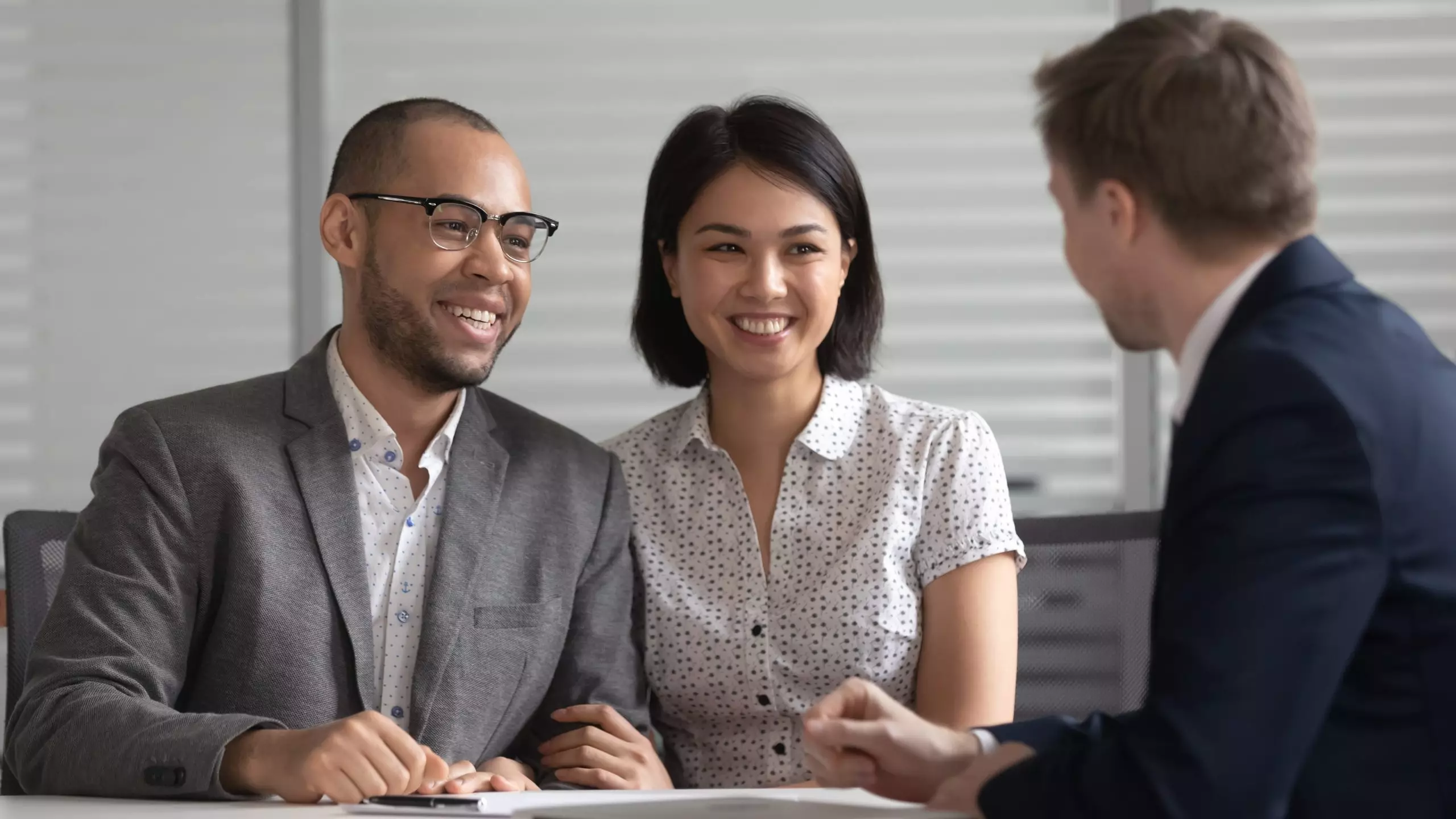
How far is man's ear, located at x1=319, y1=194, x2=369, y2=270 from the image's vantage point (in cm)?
209

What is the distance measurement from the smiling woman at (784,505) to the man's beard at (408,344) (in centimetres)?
36

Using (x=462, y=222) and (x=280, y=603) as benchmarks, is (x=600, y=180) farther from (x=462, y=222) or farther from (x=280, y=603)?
(x=280, y=603)

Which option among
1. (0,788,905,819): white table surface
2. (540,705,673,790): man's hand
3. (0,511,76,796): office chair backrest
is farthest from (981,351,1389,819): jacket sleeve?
(0,511,76,796): office chair backrest

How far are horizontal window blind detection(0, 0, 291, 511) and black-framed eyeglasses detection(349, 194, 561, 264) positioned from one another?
1.30m

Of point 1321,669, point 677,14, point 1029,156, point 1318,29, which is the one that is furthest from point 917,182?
point 1321,669

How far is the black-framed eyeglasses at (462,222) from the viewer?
2037 millimetres

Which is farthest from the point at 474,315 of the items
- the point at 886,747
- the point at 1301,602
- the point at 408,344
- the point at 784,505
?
the point at 1301,602

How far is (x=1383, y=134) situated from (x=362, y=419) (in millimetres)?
2506

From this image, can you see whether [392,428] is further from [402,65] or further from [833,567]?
[402,65]

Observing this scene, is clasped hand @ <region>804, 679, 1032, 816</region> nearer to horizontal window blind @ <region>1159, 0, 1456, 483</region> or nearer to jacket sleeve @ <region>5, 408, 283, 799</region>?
jacket sleeve @ <region>5, 408, 283, 799</region>

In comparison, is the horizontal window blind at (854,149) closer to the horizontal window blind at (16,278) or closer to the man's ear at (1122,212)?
the horizontal window blind at (16,278)

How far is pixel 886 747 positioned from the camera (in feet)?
4.18

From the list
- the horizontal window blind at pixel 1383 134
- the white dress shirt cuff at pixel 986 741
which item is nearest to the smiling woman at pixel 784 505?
the white dress shirt cuff at pixel 986 741

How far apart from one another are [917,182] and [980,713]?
1.59 m
